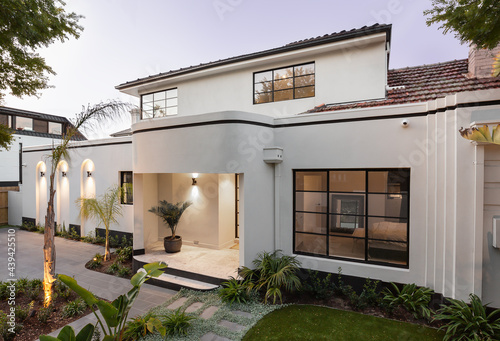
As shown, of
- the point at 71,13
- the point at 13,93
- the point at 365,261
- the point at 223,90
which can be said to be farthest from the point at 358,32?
the point at 13,93

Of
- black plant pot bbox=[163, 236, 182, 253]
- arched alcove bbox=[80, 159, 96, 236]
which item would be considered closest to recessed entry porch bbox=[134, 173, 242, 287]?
black plant pot bbox=[163, 236, 182, 253]

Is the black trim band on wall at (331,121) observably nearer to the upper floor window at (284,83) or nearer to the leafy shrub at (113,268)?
the upper floor window at (284,83)

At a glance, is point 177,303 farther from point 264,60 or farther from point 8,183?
point 8,183

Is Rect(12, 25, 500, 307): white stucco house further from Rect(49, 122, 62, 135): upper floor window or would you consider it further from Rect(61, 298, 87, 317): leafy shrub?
Rect(49, 122, 62, 135): upper floor window

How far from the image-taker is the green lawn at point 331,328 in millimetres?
4984

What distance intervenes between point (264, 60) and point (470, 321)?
9.53 metres

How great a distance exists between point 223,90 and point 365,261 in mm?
8585

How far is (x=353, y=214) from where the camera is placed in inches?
285

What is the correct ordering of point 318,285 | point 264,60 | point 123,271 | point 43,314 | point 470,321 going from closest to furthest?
point 470,321 < point 43,314 < point 318,285 < point 123,271 < point 264,60

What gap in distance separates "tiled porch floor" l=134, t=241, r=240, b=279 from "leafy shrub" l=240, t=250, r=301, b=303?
0.74 metres

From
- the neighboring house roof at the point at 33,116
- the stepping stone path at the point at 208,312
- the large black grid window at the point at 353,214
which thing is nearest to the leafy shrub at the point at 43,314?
the stepping stone path at the point at 208,312

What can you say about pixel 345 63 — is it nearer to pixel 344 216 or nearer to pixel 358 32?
pixel 358 32

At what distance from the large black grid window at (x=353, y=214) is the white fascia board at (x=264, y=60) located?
15.5 ft

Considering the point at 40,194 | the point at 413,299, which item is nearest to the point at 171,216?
the point at 413,299
